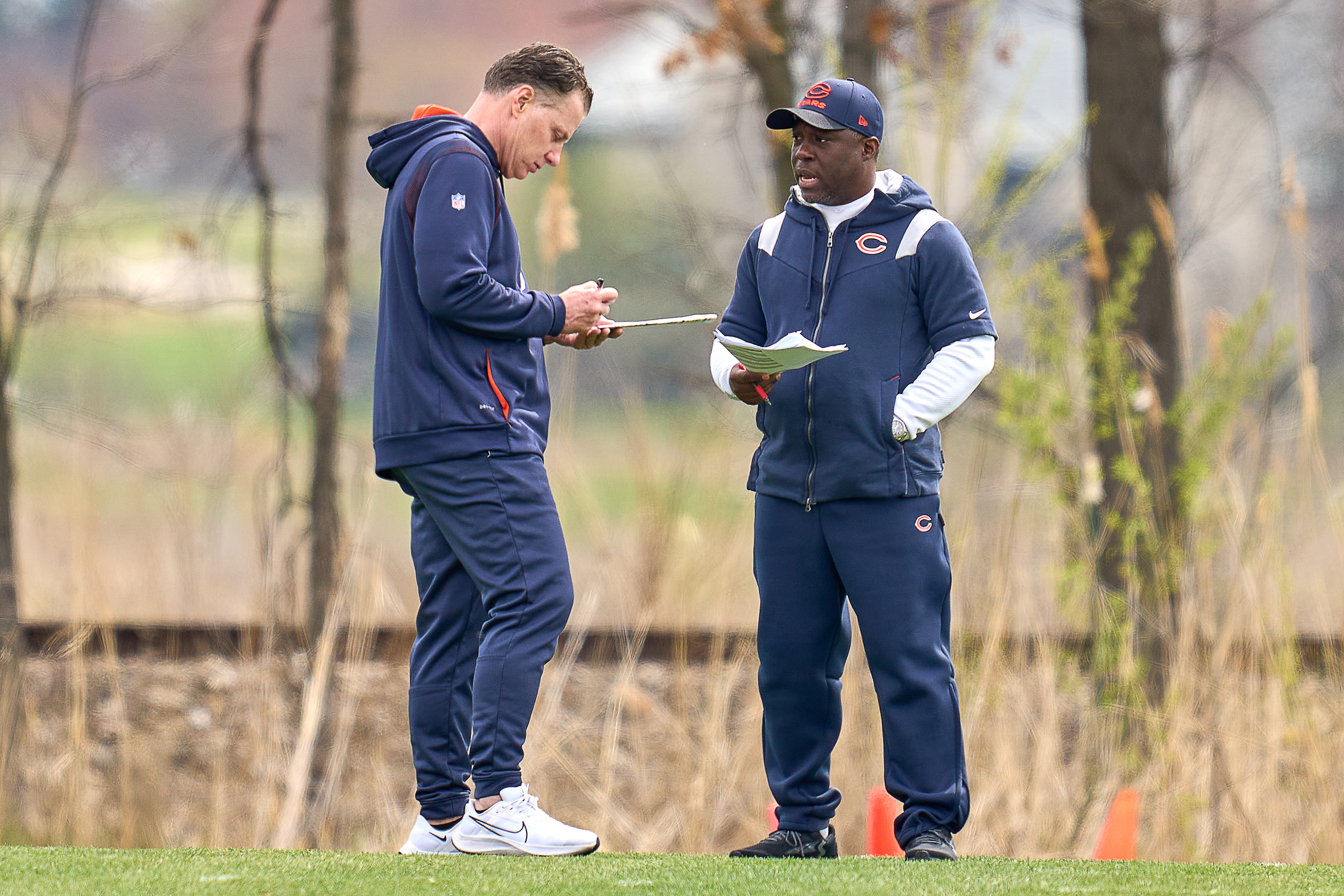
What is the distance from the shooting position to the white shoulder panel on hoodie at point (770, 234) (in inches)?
98.5

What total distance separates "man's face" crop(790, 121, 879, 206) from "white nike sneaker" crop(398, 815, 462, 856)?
4.05 feet

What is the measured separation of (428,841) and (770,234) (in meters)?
1.21

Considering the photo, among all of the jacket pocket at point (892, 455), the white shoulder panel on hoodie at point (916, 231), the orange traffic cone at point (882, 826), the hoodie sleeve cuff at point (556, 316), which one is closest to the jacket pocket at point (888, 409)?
the jacket pocket at point (892, 455)

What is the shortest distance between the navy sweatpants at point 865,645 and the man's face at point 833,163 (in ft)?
1.77

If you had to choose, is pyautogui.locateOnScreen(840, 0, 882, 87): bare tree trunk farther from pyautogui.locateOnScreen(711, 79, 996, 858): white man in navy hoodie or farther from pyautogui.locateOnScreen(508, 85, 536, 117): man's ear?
pyautogui.locateOnScreen(508, 85, 536, 117): man's ear

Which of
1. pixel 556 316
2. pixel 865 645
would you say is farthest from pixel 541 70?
pixel 865 645

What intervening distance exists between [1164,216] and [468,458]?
83.3 inches

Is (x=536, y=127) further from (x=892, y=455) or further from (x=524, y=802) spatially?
(x=524, y=802)

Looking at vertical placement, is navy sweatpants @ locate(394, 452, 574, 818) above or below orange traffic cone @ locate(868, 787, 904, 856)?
above

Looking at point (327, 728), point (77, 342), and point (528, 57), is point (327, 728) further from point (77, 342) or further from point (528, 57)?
point (528, 57)

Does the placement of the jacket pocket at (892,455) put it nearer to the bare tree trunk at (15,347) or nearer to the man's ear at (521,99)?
the man's ear at (521,99)

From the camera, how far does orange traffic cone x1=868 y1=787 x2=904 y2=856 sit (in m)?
2.92

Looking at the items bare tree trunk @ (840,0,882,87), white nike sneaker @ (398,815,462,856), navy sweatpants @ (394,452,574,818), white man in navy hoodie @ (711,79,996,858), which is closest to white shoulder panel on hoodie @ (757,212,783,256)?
white man in navy hoodie @ (711,79,996,858)

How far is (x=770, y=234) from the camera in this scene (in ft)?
8.26
